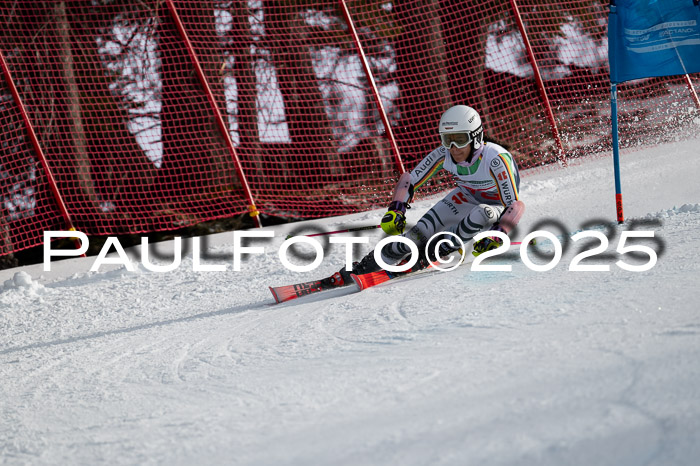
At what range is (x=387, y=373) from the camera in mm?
3033

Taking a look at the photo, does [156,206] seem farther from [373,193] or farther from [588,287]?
[588,287]

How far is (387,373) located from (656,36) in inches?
158

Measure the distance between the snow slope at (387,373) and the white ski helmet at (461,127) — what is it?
0.92m

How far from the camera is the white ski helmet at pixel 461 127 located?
4.96 meters

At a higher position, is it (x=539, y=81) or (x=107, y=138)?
(x=539, y=81)

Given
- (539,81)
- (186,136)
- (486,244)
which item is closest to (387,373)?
(486,244)

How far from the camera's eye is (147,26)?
28.3ft

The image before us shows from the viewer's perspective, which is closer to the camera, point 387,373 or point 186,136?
point 387,373

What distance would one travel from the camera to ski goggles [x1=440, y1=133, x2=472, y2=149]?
498 cm

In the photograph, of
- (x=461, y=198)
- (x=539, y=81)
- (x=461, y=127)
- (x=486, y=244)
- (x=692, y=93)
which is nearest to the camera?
(x=486, y=244)

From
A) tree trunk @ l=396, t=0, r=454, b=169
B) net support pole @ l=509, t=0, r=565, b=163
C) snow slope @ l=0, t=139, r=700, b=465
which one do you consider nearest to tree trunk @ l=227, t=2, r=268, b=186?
tree trunk @ l=396, t=0, r=454, b=169

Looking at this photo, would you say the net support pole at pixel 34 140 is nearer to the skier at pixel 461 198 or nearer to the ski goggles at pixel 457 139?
the skier at pixel 461 198

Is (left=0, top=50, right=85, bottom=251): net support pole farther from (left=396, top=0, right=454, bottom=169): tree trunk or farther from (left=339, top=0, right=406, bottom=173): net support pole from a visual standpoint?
(left=396, top=0, right=454, bottom=169): tree trunk

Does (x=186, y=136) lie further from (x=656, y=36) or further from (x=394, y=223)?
(x=656, y=36)
